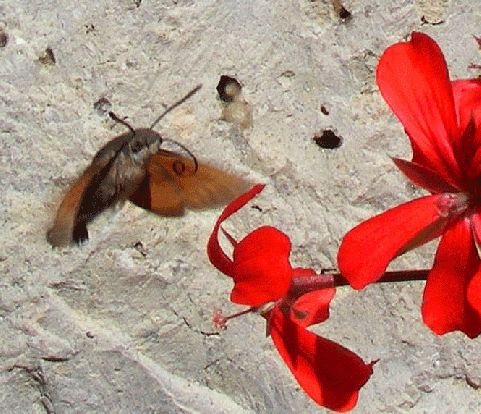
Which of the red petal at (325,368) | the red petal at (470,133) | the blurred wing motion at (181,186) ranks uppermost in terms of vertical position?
the red petal at (470,133)

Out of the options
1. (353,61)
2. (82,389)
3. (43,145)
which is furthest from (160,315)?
(353,61)

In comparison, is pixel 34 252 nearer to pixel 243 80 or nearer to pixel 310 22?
pixel 243 80

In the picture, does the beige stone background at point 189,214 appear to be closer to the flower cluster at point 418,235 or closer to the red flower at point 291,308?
the red flower at point 291,308

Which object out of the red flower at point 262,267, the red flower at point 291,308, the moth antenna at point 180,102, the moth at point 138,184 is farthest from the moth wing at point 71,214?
the red flower at point 262,267

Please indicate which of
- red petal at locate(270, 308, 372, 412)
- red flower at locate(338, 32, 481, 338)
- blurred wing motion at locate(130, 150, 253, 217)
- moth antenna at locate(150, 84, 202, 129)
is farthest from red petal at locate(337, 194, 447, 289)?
moth antenna at locate(150, 84, 202, 129)

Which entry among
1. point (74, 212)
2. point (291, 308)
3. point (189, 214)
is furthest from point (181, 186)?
point (291, 308)

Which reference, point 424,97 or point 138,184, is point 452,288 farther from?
point 138,184

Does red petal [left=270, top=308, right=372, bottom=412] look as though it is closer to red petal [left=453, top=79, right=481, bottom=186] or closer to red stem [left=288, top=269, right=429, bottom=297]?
red stem [left=288, top=269, right=429, bottom=297]
